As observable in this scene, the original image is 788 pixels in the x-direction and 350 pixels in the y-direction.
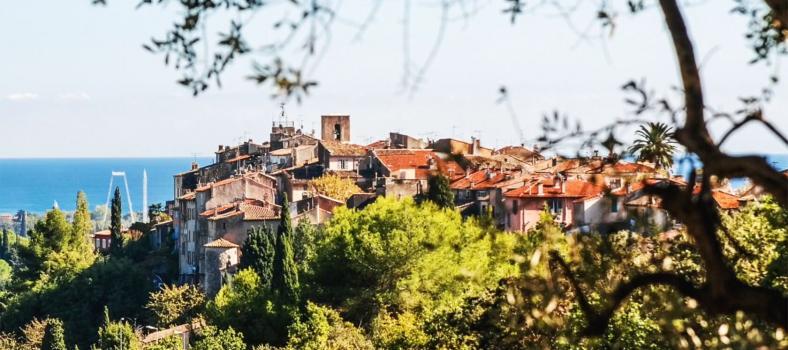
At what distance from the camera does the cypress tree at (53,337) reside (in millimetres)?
48403

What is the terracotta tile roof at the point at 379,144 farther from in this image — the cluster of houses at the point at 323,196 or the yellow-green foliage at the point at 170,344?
the yellow-green foliage at the point at 170,344

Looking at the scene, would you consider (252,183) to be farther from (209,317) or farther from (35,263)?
(209,317)

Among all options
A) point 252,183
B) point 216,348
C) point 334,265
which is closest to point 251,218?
point 252,183

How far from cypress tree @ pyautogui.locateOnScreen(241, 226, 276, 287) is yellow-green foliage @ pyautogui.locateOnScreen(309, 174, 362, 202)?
29.8ft

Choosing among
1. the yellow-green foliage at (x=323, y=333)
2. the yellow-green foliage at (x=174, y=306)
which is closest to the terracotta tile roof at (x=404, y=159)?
the yellow-green foliage at (x=174, y=306)

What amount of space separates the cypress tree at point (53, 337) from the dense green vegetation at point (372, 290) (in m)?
0.07

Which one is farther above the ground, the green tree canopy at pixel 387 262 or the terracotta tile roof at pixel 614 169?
the terracotta tile roof at pixel 614 169

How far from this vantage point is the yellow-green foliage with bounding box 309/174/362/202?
61.6 m

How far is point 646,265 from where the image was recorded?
720 centimetres

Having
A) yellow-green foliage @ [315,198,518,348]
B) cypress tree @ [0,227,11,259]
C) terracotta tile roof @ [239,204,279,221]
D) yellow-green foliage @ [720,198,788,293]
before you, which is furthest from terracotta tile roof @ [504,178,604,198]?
cypress tree @ [0,227,11,259]

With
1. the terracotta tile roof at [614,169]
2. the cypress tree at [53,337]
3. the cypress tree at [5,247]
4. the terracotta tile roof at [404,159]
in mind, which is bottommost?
the cypress tree at [5,247]

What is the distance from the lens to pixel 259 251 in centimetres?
5066

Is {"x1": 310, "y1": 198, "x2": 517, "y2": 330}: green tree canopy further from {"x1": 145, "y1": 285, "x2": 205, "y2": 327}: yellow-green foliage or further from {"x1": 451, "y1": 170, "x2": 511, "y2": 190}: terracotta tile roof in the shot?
{"x1": 451, "y1": 170, "x2": 511, "y2": 190}: terracotta tile roof

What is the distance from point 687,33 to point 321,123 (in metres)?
75.6
